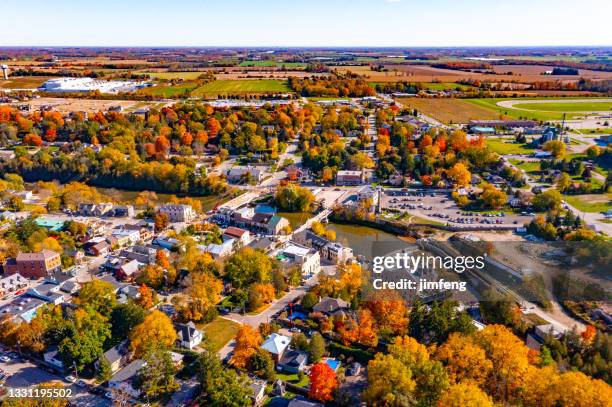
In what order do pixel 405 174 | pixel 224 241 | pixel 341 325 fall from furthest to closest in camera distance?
1. pixel 405 174
2. pixel 224 241
3. pixel 341 325

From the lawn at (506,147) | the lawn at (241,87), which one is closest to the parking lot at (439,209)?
the lawn at (506,147)

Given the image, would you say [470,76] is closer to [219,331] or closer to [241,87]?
[241,87]

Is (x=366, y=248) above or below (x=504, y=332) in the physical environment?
below

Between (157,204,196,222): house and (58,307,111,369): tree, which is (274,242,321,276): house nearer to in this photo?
(157,204,196,222): house

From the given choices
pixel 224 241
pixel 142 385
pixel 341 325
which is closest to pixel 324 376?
pixel 341 325

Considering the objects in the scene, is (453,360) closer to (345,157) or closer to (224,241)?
(224,241)
